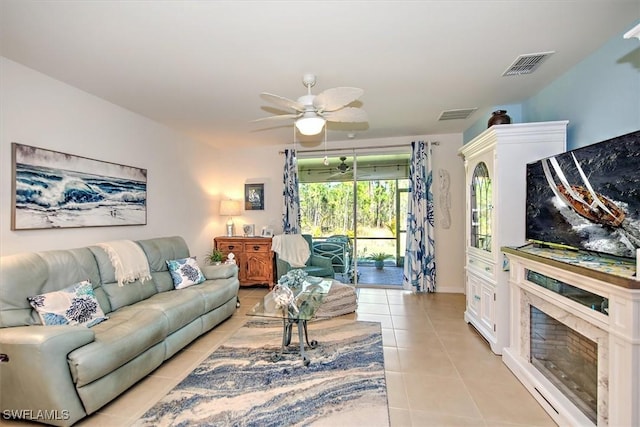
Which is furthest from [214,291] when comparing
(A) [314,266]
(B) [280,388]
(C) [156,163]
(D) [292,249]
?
(C) [156,163]

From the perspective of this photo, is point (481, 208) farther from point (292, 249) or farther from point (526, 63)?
point (292, 249)

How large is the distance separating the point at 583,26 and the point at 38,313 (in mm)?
4394

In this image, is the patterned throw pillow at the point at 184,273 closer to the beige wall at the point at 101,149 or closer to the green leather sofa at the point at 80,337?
the green leather sofa at the point at 80,337

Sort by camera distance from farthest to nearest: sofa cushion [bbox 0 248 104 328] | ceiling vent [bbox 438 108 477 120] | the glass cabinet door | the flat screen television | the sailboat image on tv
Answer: ceiling vent [bbox 438 108 477 120] < the glass cabinet door < sofa cushion [bbox 0 248 104 328] < the sailboat image on tv < the flat screen television

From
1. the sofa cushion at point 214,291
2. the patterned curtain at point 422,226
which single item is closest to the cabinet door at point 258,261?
the sofa cushion at point 214,291

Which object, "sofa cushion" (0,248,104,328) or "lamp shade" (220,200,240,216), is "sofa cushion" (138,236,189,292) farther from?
"lamp shade" (220,200,240,216)

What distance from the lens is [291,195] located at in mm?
5473

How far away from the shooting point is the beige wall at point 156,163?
8.21 feet

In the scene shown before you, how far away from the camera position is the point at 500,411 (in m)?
2.03

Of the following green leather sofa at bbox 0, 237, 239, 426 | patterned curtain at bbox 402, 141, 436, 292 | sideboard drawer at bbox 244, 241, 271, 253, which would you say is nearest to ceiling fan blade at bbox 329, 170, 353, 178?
patterned curtain at bbox 402, 141, 436, 292

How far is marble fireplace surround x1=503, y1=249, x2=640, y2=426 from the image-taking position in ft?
4.63

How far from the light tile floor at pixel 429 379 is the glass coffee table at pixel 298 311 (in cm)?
70

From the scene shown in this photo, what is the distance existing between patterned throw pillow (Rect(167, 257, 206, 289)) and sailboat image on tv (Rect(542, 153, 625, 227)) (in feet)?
12.2

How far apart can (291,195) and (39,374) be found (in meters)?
4.10
